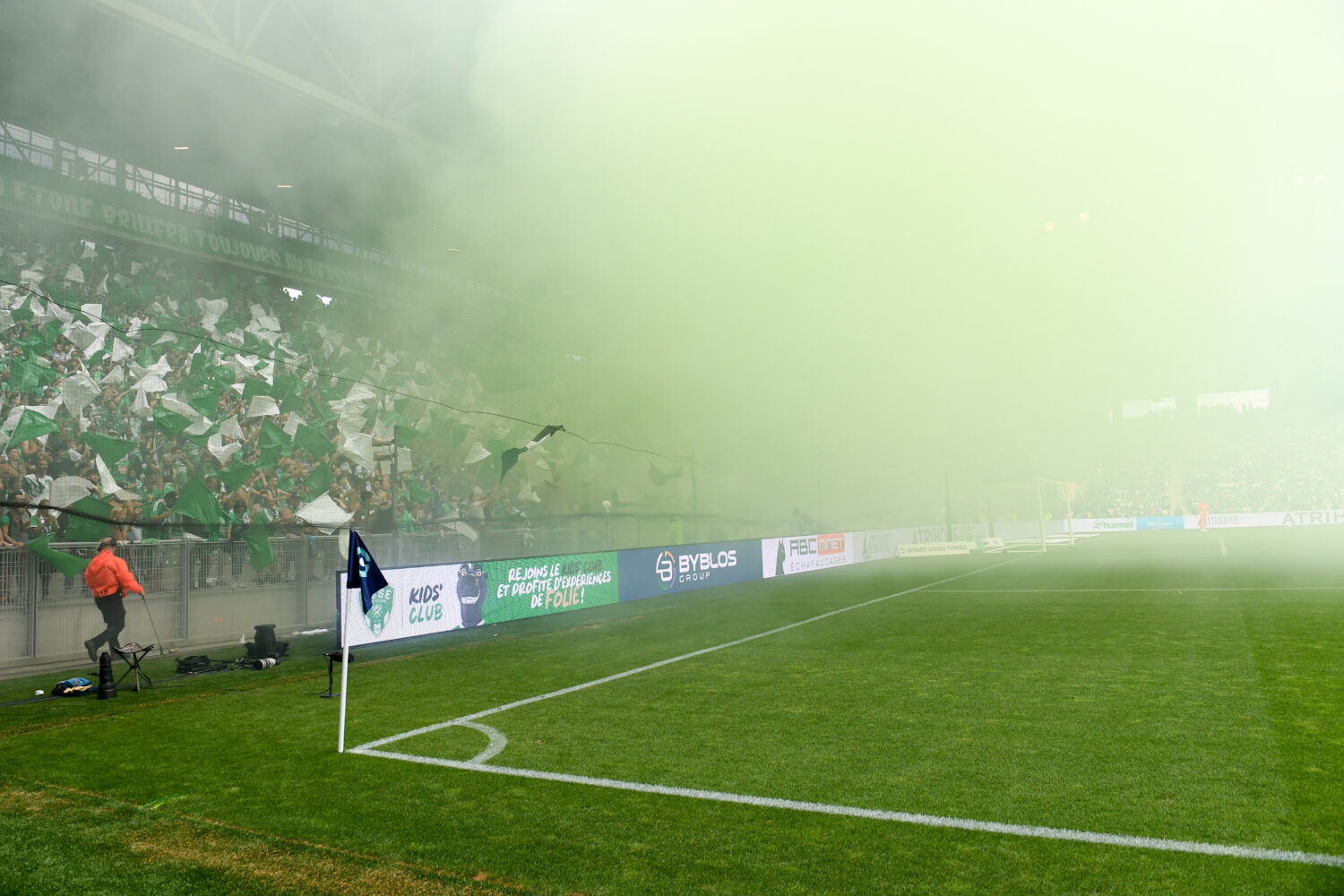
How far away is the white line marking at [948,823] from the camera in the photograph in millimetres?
3086

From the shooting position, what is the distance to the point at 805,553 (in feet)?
70.5

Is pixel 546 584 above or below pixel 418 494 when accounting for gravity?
below

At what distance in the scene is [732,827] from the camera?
11.9ft

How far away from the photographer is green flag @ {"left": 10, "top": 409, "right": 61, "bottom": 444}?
441 inches

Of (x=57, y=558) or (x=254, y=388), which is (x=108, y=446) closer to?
(x=57, y=558)

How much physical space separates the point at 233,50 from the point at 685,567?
41.2 feet

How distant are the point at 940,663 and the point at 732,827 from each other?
4.78 m

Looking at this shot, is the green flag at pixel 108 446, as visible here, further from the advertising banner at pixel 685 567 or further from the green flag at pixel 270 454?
the advertising banner at pixel 685 567

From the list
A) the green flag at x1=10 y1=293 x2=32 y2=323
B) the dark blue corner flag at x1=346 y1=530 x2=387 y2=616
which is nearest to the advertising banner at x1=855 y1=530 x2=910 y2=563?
the green flag at x1=10 y1=293 x2=32 y2=323

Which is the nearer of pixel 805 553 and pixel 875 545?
pixel 805 553

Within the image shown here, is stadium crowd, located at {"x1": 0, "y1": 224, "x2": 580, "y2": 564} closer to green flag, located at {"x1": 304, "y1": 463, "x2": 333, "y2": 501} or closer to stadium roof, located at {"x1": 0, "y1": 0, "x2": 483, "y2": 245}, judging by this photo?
green flag, located at {"x1": 304, "y1": 463, "x2": 333, "y2": 501}

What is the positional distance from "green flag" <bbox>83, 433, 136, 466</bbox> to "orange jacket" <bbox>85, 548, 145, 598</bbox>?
4.30 m

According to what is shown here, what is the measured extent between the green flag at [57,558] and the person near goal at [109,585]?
1.12 m

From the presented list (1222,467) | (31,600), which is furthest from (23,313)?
(1222,467)
